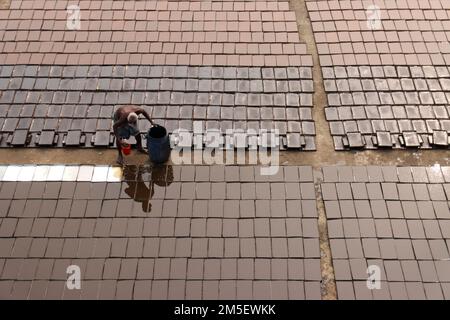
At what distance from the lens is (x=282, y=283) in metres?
5.01

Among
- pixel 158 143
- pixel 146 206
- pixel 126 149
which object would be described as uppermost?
pixel 126 149

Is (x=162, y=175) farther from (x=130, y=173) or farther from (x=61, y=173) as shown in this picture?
(x=61, y=173)

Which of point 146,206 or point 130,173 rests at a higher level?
point 130,173

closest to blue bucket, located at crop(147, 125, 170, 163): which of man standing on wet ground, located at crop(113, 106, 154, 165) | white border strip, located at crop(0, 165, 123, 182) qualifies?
man standing on wet ground, located at crop(113, 106, 154, 165)

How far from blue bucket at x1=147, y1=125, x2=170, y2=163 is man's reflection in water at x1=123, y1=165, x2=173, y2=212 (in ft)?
0.60

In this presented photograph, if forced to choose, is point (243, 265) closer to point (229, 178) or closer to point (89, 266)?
point (229, 178)

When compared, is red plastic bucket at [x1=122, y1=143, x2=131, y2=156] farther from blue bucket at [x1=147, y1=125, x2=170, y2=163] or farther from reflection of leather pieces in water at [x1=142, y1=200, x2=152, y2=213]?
reflection of leather pieces in water at [x1=142, y1=200, x2=152, y2=213]

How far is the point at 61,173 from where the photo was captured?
5.92m

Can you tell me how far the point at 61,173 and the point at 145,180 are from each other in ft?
3.77

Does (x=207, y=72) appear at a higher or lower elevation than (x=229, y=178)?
higher

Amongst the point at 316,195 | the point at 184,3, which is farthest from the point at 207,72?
the point at 316,195

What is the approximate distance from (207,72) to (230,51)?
2.02 ft

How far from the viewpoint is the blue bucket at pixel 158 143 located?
18.7 ft

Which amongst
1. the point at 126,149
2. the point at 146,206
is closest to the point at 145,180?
the point at 146,206
